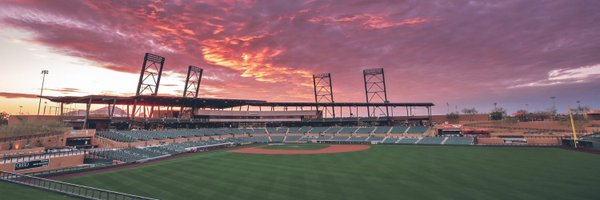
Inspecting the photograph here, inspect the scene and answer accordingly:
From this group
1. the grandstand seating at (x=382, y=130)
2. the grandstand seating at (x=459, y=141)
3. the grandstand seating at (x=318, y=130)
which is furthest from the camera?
the grandstand seating at (x=318, y=130)

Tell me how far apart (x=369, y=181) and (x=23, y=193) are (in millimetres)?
25415

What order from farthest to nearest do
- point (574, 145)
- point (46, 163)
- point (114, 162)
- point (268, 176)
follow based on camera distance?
point (574, 145), point (114, 162), point (46, 163), point (268, 176)

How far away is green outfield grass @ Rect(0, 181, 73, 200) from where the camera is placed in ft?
52.2

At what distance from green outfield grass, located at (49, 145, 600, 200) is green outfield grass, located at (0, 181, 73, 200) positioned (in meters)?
4.58

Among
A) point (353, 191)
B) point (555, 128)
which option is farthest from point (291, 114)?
point (555, 128)

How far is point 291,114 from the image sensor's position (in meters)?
91.1

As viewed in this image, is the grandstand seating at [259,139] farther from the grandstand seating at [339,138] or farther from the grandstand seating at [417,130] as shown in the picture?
the grandstand seating at [417,130]

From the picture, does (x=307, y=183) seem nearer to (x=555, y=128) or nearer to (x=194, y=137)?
(x=194, y=137)

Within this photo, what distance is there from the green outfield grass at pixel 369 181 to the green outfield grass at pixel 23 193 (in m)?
4.58

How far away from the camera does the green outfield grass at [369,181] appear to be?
19.1 metres

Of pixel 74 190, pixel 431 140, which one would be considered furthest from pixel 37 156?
pixel 431 140

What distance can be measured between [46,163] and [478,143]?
74.7m

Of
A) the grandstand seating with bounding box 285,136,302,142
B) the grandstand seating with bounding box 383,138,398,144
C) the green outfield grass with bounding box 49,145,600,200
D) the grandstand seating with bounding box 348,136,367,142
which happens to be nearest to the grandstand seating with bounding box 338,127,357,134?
the grandstand seating with bounding box 348,136,367,142

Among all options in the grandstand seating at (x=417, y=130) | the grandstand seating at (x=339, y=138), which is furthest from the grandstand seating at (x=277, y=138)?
the grandstand seating at (x=417, y=130)
